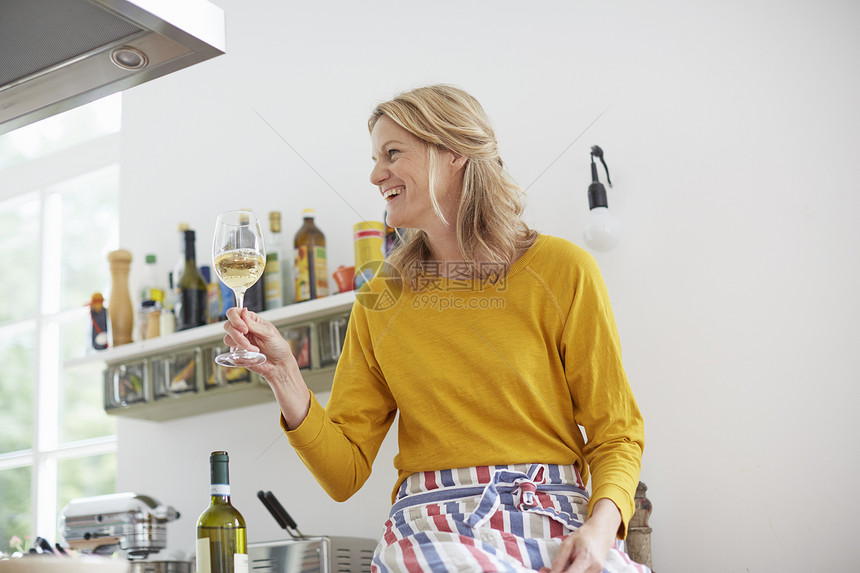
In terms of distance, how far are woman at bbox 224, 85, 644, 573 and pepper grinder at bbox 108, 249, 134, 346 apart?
43.0 inches

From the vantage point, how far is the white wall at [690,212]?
1403mm

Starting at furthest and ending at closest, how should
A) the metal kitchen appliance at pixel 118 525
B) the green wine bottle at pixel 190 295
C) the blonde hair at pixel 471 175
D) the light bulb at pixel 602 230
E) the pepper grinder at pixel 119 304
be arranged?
the pepper grinder at pixel 119 304 → the green wine bottle at pixel 190 295 → the metal kitchen appliance at pixel 118 525 → the light bulb at pixel 602 230 → the blonde hair at pixel 471 175

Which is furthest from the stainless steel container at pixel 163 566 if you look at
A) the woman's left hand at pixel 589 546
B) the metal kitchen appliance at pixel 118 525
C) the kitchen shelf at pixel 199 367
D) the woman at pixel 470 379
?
the woman's left hand at pixel 589 546

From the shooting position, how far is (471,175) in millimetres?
1287

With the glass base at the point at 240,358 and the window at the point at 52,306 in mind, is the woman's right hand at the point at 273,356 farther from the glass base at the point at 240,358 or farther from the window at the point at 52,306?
the window at the point at 52,306

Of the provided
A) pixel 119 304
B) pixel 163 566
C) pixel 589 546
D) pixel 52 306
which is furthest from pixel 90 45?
pixel 52 306

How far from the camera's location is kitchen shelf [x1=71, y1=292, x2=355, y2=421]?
182 cm

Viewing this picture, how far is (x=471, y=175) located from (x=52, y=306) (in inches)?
76.3

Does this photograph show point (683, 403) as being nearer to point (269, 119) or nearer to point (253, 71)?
point (269, 119)

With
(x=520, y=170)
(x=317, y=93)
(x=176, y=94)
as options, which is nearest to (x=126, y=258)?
(x=176, y=94)

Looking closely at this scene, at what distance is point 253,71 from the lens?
2.29 m

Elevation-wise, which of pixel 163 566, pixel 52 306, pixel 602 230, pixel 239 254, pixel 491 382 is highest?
pixel 52 306

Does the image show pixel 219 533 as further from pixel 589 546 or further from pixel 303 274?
pixel 303 274

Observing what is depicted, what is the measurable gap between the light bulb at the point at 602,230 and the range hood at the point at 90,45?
32.2 inches
